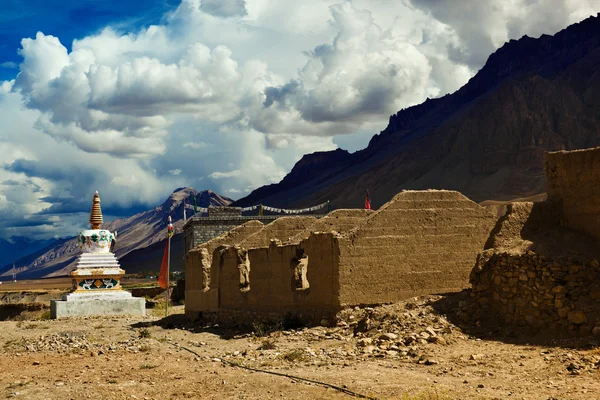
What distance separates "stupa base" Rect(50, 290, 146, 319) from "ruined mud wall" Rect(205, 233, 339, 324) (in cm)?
706

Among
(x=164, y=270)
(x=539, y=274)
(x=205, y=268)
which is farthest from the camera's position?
(x=164, y=270)

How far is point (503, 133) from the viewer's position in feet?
363

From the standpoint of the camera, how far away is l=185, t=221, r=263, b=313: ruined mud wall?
85.3ft

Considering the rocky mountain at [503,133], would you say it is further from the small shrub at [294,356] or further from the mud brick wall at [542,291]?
the small shrub at [294,356]

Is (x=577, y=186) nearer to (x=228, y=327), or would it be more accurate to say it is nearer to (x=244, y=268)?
(x=244, y=268)

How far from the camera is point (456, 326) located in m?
16.2

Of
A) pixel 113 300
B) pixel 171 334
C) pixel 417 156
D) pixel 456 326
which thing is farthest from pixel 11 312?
pixel 417 156

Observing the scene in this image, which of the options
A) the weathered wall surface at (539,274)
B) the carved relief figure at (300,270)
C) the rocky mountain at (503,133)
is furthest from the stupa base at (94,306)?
the rocky mountain at (503,133)

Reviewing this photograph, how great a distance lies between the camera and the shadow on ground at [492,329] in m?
14.3

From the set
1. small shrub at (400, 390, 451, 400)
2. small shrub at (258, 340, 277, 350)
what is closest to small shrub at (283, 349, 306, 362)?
small shrub at (258, 340, 277, 350)

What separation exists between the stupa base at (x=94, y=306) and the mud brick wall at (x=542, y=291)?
17.4 meters

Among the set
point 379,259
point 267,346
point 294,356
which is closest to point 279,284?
point 379,259

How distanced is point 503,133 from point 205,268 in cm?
9063

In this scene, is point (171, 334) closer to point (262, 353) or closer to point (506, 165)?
point (262, 353)
